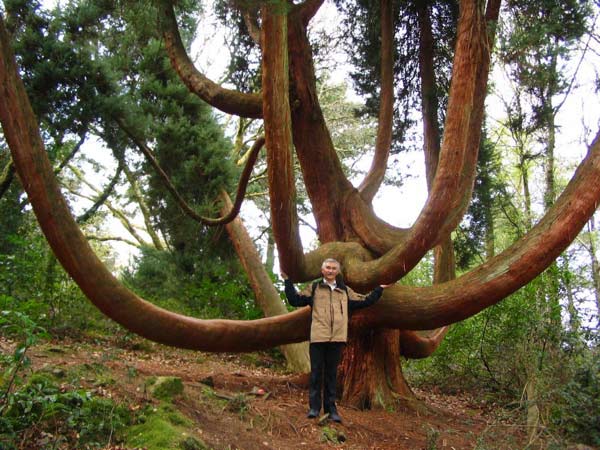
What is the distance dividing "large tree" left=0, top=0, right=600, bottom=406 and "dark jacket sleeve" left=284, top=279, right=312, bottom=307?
45 centimetres

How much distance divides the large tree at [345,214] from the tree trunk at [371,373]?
1 cm

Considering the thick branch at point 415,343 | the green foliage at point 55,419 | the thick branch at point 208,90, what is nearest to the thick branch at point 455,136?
A: the thick branch at point 415,343

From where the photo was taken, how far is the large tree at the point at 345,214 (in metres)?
4.42

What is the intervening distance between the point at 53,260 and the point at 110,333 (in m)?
1.75

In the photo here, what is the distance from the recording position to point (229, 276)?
1201cm

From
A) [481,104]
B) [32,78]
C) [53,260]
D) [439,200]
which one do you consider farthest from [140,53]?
[439,200]

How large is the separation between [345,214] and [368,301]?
1.82 meters

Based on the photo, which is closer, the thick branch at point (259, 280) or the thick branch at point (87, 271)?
the thick branch at point (87, 271)

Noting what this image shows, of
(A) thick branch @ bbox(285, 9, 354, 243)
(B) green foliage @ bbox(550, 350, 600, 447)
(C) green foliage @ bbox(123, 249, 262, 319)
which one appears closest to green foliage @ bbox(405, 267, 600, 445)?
Answer: (B) green foliage @ bbox(550, 350, 600, 447)

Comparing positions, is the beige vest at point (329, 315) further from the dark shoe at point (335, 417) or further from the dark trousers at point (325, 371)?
the dark shoe at point (335, 417)

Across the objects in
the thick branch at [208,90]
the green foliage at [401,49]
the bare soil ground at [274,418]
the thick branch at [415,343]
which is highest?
the green foliage at [401,49]

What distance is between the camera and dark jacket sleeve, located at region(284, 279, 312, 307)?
18.2 feet

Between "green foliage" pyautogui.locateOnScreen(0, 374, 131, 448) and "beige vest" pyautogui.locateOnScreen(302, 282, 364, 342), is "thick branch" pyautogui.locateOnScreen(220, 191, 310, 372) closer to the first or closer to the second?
"beige vest" pyautogui.locateOnScreen(302, 282, 364, 342)

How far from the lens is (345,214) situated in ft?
24.0
